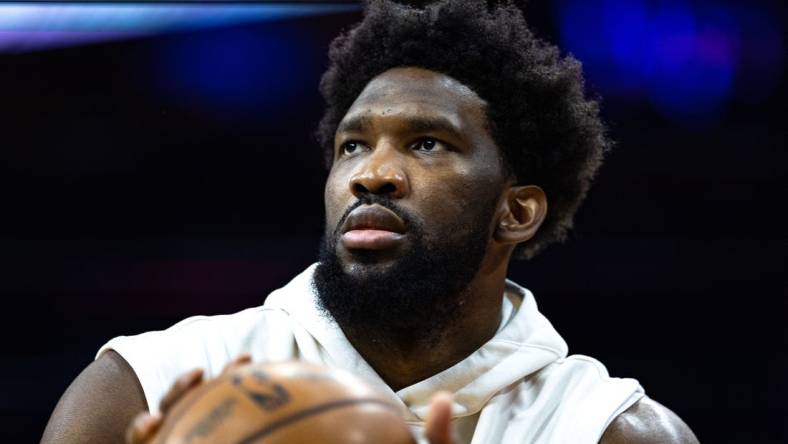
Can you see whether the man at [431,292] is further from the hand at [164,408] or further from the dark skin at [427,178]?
the hand at [164,408]

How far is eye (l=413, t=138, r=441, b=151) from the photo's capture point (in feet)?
7.61

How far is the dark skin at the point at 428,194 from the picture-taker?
7.23ft

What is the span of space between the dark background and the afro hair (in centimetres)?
69

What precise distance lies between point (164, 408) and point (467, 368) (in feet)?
3.17

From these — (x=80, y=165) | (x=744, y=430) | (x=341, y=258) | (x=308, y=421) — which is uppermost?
(x=308, y=421)

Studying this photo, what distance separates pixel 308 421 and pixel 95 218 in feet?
7.42

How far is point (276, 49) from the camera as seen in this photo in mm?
3443

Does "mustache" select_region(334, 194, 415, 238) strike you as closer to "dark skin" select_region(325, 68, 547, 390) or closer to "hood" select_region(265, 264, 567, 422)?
"dark skin" select_region(325, 68, 547, 390)

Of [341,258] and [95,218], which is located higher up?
[341,258]

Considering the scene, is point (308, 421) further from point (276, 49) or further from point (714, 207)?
point (714, 207)

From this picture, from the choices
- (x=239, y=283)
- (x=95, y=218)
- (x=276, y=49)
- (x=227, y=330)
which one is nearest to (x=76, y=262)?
(x=95, y=218)

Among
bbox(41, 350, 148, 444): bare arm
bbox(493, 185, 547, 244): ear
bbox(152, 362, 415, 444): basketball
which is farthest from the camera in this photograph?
bbox(493, 185, 547, 244): ear

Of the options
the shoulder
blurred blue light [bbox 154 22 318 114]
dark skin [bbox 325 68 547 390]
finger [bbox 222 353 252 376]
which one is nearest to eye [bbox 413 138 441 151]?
dark skin [bbox 325 68 547 390]

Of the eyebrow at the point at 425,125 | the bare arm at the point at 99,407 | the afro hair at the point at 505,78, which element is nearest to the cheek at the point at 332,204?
the eyebrow at the point at 425,125
